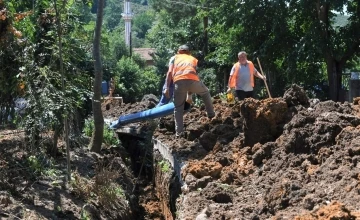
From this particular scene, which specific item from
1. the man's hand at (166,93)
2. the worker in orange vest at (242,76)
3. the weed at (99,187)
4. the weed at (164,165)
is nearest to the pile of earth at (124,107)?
the worker in orange vest at (242,76)

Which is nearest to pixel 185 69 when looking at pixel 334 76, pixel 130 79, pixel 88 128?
pixel 88 128

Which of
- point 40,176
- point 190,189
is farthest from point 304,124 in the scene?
point 40,176

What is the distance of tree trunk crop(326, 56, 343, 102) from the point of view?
2069cm

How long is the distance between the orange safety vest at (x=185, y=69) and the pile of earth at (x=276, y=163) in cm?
85

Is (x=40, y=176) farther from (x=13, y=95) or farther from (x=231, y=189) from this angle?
(x=231, y=189)

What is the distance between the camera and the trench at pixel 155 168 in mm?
9578

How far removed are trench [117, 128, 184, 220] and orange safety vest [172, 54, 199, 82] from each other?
1128 millimetres

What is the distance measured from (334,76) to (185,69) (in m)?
10.6

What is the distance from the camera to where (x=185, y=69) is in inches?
443

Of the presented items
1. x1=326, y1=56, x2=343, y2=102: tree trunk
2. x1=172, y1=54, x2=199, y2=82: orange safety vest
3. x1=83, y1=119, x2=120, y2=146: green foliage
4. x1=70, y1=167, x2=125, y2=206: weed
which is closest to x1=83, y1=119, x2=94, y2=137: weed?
x1=83, y1=119, x2=120, y2=146: green foliage

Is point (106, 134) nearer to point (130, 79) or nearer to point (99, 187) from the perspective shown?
point (99, 187)

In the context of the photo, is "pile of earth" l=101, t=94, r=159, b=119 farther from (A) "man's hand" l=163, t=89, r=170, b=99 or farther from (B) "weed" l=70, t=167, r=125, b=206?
(B) "weed" l=70, t=167, r=125, b=206

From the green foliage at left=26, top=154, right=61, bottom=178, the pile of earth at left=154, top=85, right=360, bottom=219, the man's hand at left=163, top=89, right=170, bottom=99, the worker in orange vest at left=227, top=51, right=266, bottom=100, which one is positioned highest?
the worker in orange vest at left=227, top=51, right=266, bottom=100

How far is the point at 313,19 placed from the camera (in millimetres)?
20859
